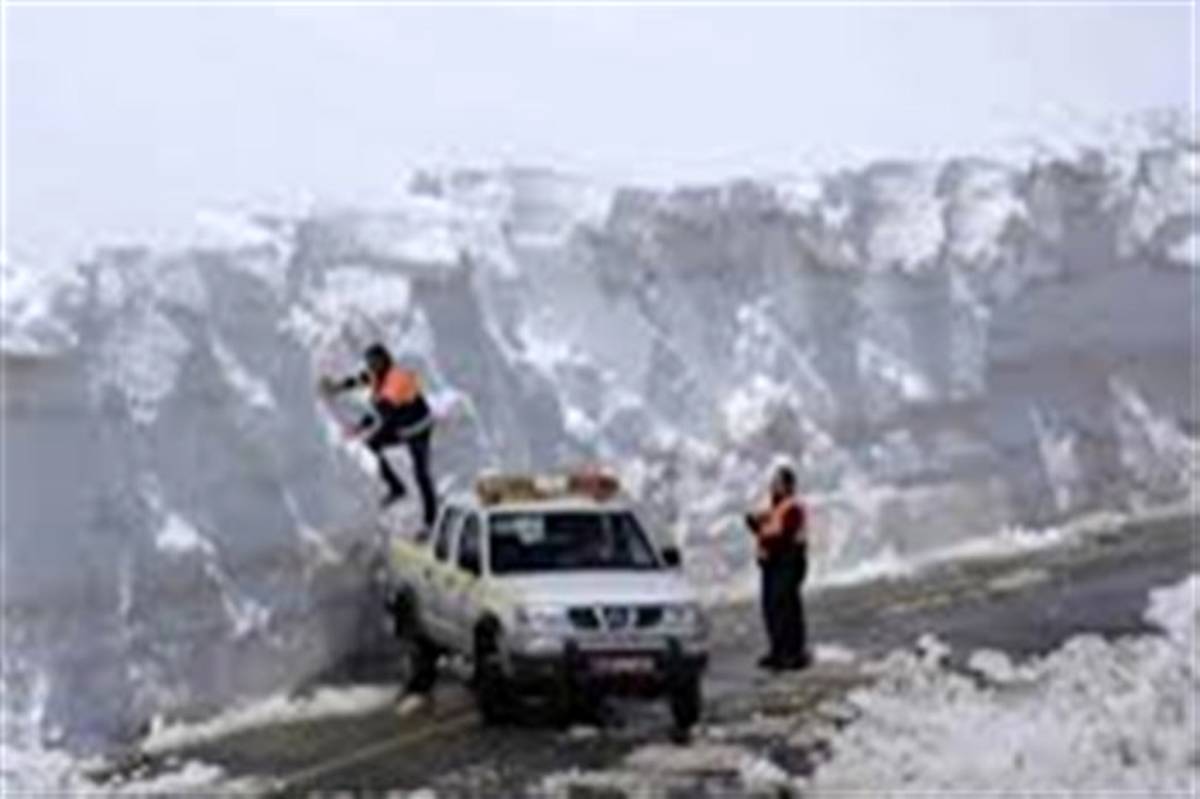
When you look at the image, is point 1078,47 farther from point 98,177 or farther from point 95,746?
point 95,746

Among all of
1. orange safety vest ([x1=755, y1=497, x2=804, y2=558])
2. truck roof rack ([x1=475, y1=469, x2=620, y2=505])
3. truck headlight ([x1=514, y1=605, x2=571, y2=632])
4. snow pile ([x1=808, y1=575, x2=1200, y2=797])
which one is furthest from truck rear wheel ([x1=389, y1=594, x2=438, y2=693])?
snow pile ([x1=808, y1=575, x2=1200, y2=797])

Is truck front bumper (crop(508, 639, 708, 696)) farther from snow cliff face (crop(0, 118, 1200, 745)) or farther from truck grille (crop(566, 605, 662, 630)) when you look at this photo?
snow cliff face (crop(0, 118, 1200, 745))

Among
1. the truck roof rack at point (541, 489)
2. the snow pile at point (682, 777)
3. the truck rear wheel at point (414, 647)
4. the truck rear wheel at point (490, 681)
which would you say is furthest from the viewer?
the truck rear wheel at point (414, 647)

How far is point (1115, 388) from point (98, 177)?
47.9ft

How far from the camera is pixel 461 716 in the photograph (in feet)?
68.8

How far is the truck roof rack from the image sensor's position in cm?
2128

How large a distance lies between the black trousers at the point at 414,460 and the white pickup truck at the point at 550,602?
2.56 feet

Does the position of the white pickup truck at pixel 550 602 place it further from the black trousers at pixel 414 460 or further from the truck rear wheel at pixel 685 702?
the black trousers at pixel 414 460

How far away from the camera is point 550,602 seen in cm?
1986

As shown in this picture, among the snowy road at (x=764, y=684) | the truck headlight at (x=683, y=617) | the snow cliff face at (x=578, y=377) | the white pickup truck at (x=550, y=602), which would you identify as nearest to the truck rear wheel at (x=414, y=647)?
the white pickup truck at (x=550, y=602)

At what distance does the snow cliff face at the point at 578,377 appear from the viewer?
68.5 feet

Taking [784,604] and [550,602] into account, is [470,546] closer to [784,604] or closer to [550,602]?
[550,602]

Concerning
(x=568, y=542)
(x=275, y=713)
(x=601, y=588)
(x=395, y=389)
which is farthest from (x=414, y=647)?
(x=601, y=588)

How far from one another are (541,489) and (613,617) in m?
1.94
